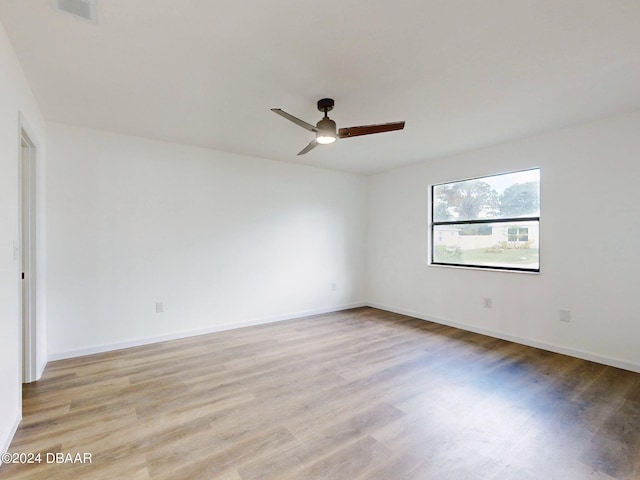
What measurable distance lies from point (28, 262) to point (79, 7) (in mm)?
2215

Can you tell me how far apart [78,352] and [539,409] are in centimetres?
430

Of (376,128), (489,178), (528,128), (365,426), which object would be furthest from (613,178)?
Result: (365,426)

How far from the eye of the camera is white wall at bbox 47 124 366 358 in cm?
325

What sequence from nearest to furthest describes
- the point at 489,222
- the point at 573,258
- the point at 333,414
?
the point at 333,414 < the point at 573,258 < the point at 489,222

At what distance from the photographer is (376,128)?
8.50 feet

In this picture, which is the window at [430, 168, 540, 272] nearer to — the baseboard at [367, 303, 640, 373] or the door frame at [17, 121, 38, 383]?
the baseboard at [367, 303, 640, 373]

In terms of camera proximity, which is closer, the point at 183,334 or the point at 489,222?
the point at 183,334

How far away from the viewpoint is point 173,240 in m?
3.82

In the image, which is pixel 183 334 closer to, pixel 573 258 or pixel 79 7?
pixel 79 7

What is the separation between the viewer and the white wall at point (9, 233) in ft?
5.85

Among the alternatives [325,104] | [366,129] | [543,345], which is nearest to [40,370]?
[325,104]

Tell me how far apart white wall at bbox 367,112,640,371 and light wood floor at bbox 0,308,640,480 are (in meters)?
0.34

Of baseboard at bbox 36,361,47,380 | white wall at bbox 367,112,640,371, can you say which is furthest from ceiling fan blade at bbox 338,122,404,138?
baseboard at bbox 36,361,47,380

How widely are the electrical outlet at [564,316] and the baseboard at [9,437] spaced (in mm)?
4769
